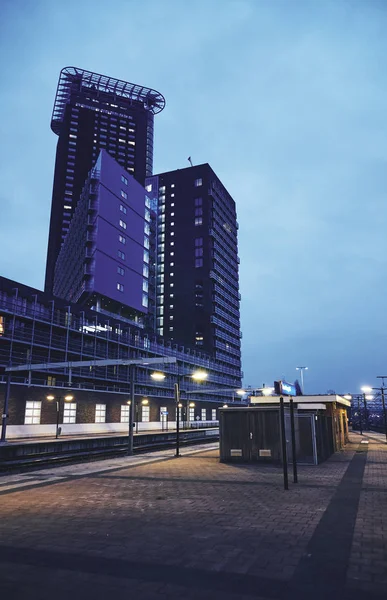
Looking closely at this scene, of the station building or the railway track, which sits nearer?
the railway track

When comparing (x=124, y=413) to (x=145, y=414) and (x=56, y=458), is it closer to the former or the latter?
(x=145, y=414)

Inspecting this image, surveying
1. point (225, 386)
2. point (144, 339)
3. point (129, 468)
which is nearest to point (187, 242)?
point (225, 386)

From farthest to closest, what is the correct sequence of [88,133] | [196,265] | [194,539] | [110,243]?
[88,133] → [196,265] → [110,243] → [194,539]

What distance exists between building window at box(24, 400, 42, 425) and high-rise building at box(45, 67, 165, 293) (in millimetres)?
106859

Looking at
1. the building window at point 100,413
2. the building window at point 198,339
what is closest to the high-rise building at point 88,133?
the building window at point 198,339

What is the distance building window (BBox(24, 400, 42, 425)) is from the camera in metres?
45.1

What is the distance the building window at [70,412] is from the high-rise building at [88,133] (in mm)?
103441

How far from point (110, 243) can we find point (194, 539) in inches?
3134

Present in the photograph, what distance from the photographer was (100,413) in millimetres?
56250

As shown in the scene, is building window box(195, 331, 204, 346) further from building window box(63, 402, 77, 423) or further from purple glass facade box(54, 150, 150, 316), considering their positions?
building window box(63, 402, 77, 423)

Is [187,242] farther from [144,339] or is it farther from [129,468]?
[129,468]

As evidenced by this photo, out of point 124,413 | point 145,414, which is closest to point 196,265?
point 145,414

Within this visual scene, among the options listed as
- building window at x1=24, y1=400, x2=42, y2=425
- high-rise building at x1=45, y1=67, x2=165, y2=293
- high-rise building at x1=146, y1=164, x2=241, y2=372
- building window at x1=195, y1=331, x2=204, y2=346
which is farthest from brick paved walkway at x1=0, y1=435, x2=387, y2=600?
high-rise building at x1=45, y1=67, x2=165, y2=293

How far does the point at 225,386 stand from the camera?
116m
